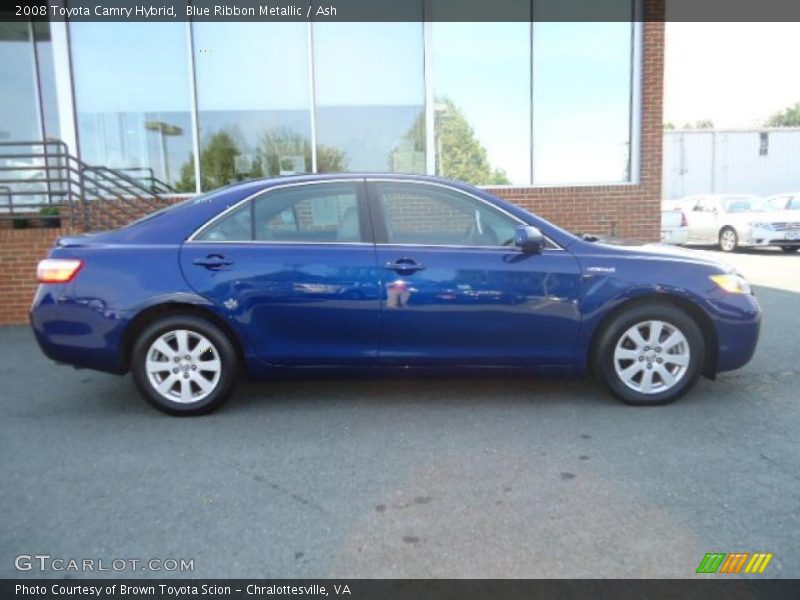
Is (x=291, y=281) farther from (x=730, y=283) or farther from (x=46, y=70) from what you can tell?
(x=46, y=70)

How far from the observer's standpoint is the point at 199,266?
4102mm

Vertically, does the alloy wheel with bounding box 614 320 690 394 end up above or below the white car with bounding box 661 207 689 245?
below

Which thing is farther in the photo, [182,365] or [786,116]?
[786,116]

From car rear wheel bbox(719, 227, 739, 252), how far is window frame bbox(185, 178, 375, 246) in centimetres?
1395

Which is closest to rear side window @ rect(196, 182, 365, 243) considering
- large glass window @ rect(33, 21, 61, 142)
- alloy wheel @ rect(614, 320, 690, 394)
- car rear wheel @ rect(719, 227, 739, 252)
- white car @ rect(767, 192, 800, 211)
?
alloy wheel @ rect(614, 320, 690, 394)

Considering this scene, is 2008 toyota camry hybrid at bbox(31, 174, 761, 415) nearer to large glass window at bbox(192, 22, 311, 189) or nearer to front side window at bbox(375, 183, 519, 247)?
front side window at bbox(375, 183, 519, 247)

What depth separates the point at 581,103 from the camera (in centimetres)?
944

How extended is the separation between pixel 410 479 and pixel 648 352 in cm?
201

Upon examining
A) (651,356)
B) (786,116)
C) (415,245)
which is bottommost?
(651,356)

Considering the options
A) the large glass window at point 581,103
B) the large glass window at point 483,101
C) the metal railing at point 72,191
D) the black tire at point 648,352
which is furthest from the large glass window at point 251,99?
the black tire at point 648,352

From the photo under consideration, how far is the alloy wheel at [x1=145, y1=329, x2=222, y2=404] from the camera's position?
13.6 ft

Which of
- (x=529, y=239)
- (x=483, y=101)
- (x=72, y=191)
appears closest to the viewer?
(x=529, y=239)

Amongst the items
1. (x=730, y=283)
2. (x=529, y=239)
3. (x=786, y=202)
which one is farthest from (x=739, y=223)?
(x=529, y=239)

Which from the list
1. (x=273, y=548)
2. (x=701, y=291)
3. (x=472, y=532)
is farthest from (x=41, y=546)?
(x=701, y=291)
